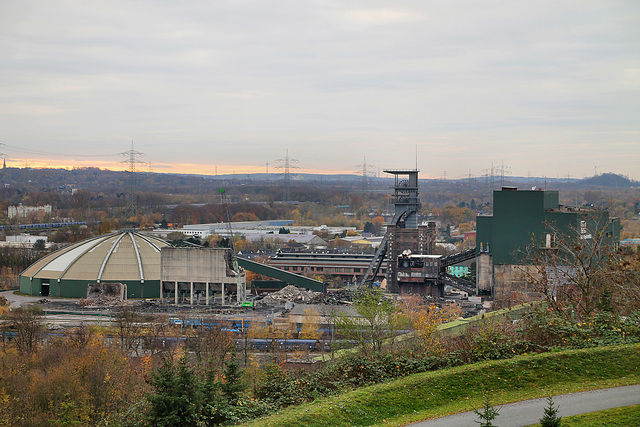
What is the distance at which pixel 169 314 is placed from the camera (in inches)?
1816

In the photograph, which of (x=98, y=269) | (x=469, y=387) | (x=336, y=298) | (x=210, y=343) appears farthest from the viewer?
(x=98, y=269)

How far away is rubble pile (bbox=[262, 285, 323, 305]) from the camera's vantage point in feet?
173

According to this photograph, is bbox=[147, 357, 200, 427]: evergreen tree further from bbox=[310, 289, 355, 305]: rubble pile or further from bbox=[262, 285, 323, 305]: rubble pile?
bbox=[262, 285, 323, 305]: rubble pile

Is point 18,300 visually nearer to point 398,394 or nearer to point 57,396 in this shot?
point 57,396

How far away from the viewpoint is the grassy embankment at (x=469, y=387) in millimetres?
12898

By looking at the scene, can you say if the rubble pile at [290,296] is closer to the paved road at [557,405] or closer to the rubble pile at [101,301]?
the rubble pile at [101,301]

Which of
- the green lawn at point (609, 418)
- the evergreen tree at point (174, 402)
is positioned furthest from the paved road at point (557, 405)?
the evergreen tree at point (174, 402)

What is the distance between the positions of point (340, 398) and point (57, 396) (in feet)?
43.7

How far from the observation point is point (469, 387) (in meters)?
13.9

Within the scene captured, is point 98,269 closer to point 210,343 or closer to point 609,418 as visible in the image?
point 210,343

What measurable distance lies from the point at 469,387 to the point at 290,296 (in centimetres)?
4050

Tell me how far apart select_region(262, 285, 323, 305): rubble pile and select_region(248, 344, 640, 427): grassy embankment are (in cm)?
3767

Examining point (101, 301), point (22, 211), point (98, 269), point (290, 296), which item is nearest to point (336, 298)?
point (290, 296)

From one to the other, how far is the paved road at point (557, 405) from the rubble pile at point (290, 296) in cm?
3904
